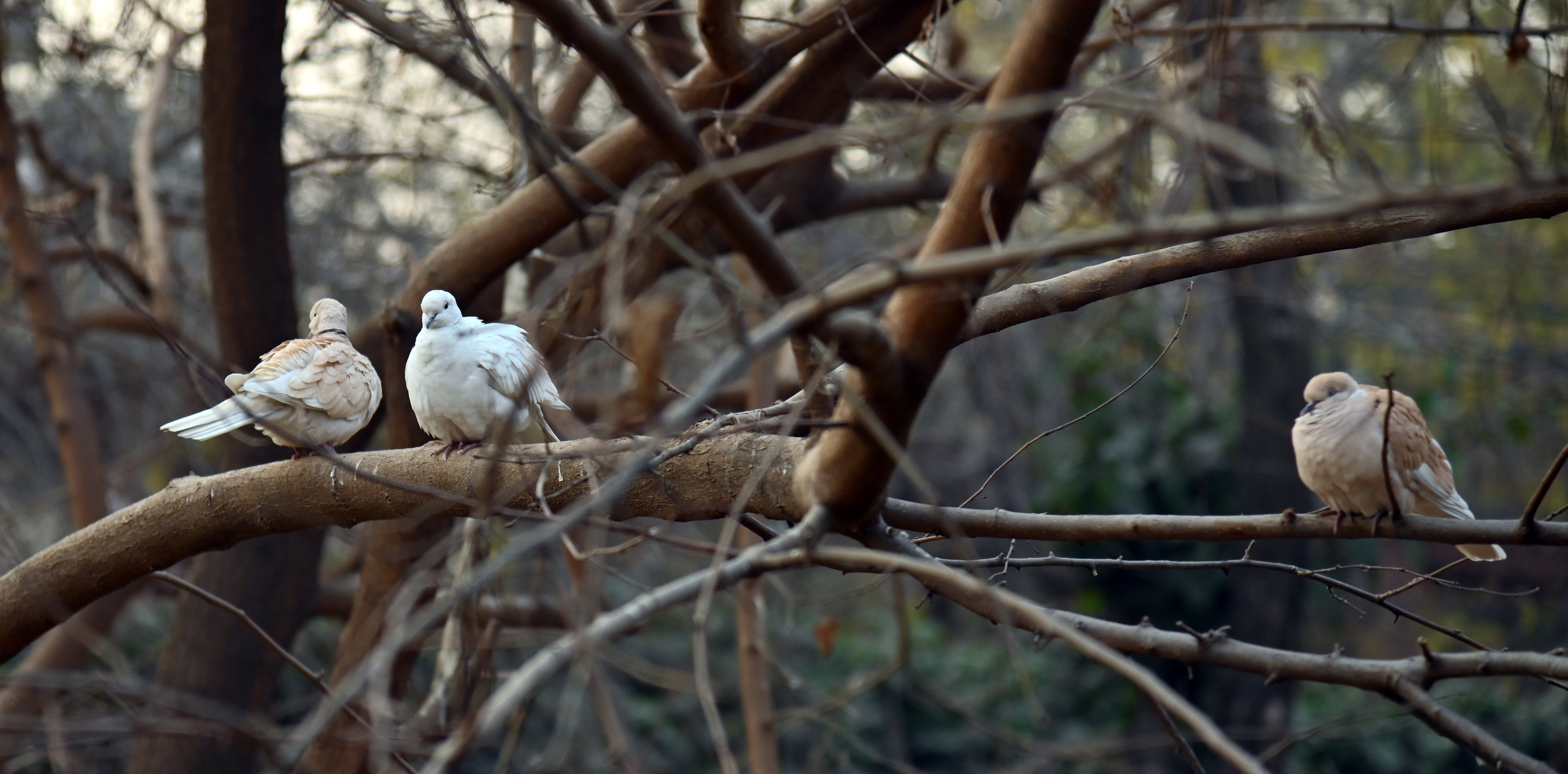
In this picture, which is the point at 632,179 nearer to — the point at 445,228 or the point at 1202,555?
the point at 445,228

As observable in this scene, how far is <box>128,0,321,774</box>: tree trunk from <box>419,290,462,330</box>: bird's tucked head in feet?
4.24

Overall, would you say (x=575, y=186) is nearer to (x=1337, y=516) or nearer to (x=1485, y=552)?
(x=1337, y=516)

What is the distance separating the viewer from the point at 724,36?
3.08 meters

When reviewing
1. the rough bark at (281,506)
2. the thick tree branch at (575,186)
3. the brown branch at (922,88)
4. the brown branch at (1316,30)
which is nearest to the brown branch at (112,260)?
the thick tree branch at (575,186)

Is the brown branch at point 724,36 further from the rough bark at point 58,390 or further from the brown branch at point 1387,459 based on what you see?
the rough bark at point 58,390

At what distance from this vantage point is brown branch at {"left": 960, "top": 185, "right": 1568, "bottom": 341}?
2.00 meters

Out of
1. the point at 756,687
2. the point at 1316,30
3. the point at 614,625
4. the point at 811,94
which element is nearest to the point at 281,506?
the point at 614,625

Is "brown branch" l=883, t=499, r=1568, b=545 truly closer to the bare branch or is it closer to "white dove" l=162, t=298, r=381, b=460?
the bare branch

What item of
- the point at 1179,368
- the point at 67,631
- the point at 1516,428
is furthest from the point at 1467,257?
the point at 67,631

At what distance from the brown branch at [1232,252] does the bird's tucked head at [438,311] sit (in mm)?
1514

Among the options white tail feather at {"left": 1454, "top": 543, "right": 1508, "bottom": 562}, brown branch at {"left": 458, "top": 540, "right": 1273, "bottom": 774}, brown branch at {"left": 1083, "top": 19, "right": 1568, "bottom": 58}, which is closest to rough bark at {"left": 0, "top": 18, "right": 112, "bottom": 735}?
brown branch at {"left": 458, "top": 540, "right": 1273, "bottom": 774}

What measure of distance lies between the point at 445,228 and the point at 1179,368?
17.3 ft

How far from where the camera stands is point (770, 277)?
4.92ft

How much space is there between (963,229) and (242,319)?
11.0 ft
